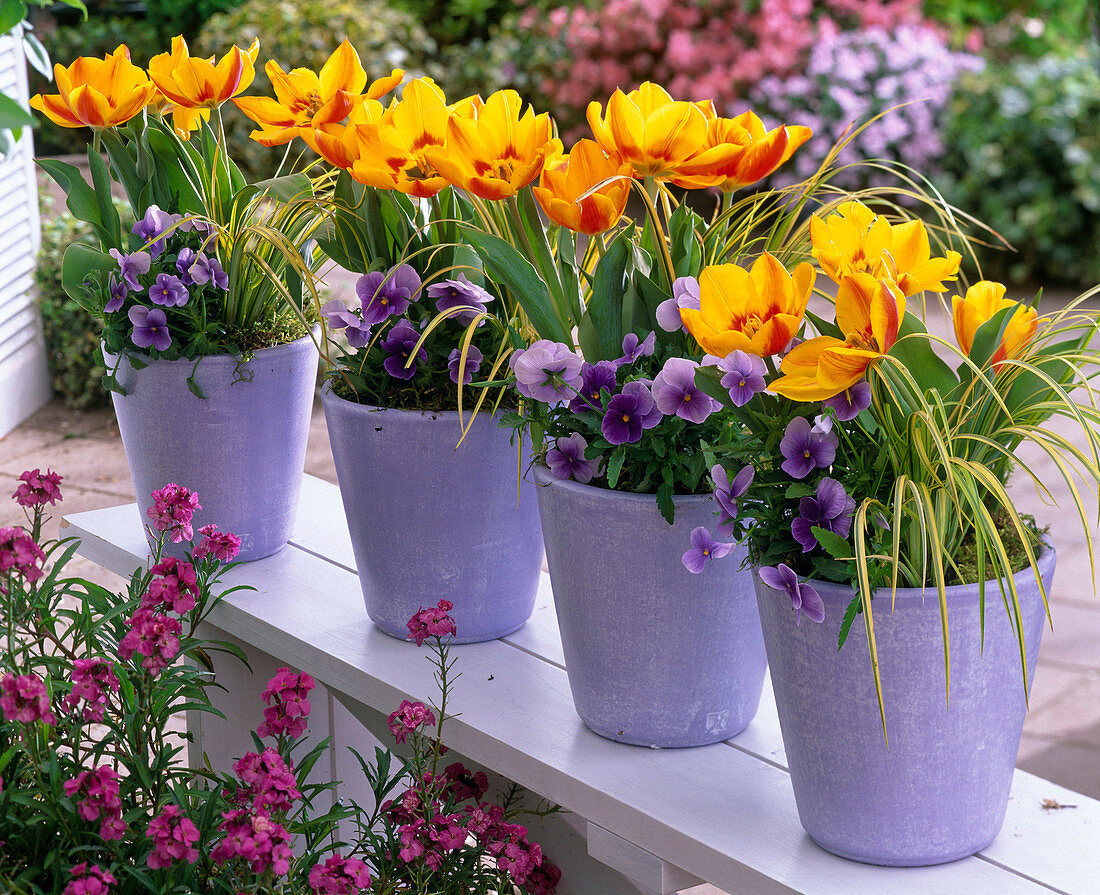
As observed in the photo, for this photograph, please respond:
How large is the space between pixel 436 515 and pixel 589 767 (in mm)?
287

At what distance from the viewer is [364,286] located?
3.62 ft

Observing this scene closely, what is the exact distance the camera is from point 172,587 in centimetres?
98

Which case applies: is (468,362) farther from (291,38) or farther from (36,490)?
(291,38)

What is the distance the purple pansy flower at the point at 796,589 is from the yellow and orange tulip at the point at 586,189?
0.28 m

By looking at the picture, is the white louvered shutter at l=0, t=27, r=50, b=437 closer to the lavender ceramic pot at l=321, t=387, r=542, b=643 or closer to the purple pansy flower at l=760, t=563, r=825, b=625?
the lavender ceramic pot at l=321, t=387, r=542, b=643

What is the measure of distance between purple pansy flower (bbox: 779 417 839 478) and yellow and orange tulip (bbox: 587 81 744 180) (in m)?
0.21

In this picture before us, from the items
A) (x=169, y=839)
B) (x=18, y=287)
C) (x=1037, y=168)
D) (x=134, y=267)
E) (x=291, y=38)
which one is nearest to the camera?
(x=169, y=839)

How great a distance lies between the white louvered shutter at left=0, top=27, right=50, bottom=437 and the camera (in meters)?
4.22

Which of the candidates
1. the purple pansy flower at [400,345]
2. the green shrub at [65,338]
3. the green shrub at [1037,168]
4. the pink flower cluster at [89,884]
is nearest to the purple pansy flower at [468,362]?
the purple pansy flower at [400,345]

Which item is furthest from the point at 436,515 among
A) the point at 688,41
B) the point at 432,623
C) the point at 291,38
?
the point at 688,41

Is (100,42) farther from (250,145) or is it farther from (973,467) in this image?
(973,467)

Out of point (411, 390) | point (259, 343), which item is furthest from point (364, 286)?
point (259, 343)

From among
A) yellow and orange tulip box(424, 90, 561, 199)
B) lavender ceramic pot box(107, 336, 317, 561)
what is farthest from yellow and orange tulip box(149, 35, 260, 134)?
yellow and orange tulip box(424, 90, 561, 199)

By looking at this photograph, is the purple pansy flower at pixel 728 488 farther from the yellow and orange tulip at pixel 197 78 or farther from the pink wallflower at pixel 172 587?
the yellow and orange tulip at pixel 197 78
